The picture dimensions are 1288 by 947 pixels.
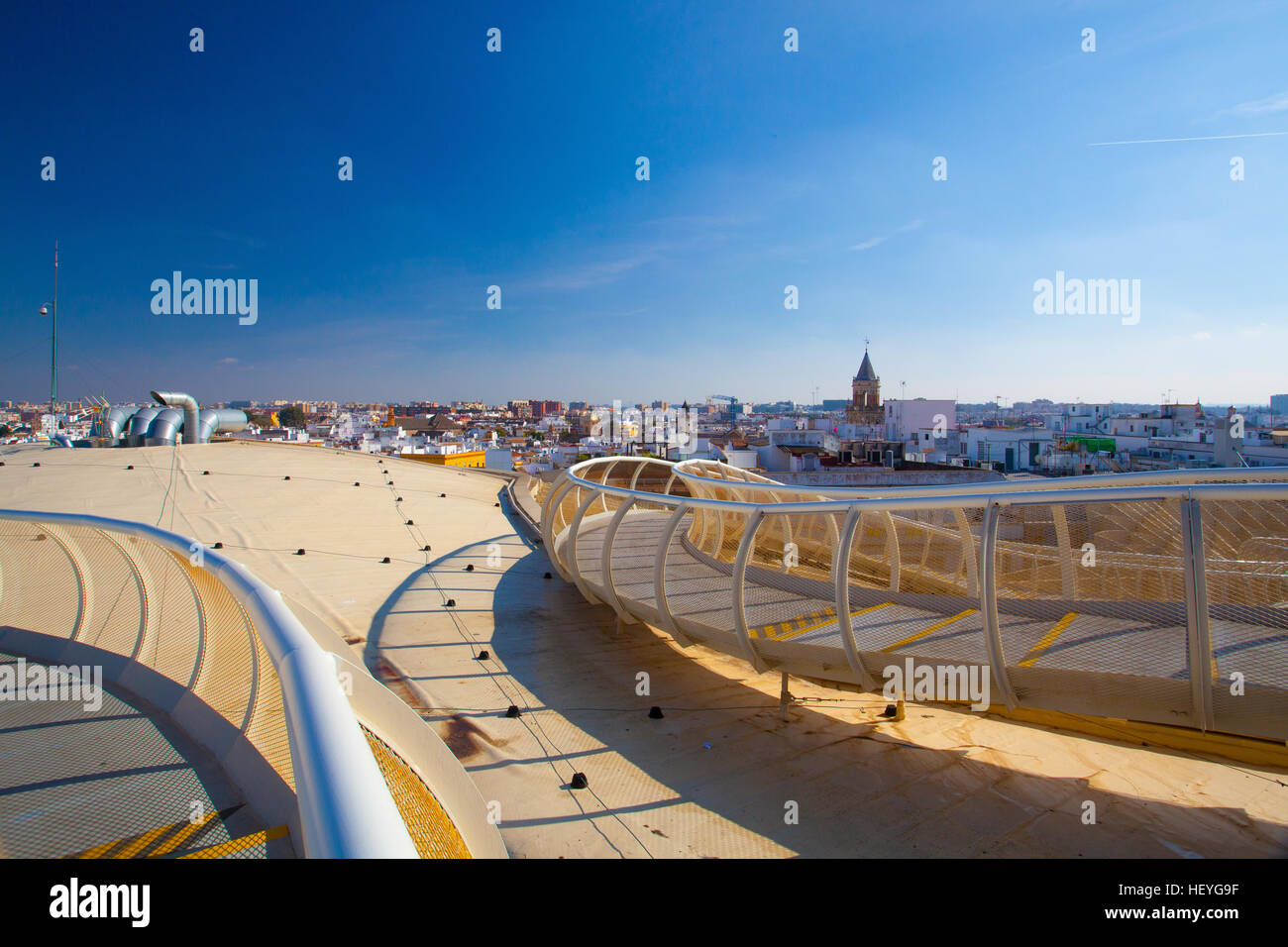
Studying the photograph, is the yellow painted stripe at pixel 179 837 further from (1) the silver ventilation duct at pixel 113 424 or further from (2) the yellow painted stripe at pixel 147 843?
(1) the silver ventilation duct at pixel 113 424

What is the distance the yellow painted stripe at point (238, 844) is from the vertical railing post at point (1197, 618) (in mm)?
5615

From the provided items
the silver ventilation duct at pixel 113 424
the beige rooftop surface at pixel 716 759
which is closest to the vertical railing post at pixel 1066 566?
the beige rooftop surface at pixel 716 759

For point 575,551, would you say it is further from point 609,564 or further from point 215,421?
point 215,421

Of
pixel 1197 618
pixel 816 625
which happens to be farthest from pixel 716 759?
pixel 1197 618

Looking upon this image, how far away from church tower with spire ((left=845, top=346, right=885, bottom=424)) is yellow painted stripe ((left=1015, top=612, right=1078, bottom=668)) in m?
94.6

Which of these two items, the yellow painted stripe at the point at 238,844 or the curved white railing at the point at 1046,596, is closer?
the yellow painted stripe at the point at 238,844

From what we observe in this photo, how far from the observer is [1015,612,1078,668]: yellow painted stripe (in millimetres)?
4926

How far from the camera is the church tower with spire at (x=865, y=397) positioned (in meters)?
95.1

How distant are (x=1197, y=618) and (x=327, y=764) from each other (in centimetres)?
546

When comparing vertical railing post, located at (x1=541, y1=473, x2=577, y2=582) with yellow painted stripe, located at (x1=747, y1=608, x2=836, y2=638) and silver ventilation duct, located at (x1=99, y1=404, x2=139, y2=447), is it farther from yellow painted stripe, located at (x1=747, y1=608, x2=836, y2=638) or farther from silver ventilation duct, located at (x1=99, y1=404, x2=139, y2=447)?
silver ventilation duct, located at (x1=99, y1=404, x2=139, y2=447)
